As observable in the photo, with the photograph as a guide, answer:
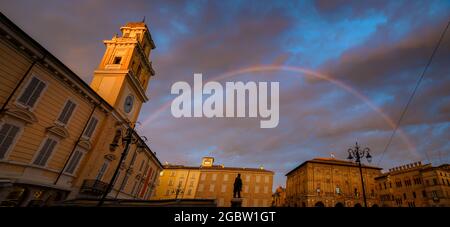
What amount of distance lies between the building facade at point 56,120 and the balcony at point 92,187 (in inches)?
3.3

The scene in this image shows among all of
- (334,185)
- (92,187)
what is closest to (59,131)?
(92,187)

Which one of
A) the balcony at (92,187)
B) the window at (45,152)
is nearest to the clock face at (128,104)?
the balcony at (92,187)

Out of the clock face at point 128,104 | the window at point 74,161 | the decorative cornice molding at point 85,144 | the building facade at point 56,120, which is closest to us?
the building facade at point 56,120

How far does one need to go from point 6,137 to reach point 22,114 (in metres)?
1.66

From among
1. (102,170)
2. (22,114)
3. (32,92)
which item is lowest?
(102,170)

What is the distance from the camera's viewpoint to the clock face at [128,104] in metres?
26.7

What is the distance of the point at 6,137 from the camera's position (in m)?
13.7

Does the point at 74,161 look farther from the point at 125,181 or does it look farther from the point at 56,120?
the point at 125,181

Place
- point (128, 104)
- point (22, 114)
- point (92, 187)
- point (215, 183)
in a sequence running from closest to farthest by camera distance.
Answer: point (22, 114)
point (92, 187)
point (128, 104)
point (215, 183)

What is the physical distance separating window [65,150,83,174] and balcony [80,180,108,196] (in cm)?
180

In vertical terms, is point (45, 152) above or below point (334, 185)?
below

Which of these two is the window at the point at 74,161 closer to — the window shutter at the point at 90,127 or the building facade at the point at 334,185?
the window shutter at the point at 90,127
